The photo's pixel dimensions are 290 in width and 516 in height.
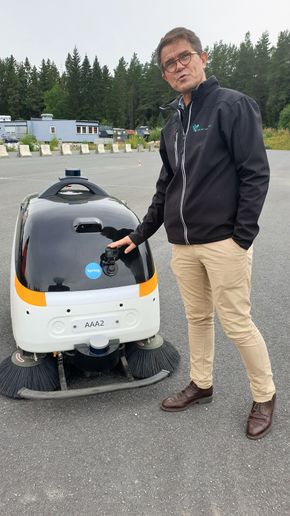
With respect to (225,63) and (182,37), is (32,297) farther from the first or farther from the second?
(225,63)

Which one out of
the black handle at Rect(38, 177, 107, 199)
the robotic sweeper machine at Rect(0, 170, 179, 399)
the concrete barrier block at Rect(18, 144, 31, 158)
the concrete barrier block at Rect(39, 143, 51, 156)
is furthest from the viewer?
the concrete barrier block at Rect(39, 143, 51, 156)

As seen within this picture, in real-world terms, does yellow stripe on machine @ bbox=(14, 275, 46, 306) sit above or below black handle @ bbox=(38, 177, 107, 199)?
below

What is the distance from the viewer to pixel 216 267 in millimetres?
2203

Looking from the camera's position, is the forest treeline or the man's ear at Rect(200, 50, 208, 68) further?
the forest treeline

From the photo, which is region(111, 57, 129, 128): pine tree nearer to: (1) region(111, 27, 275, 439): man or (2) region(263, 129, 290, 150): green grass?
(2) region(263, 129, 290, 150): green grass

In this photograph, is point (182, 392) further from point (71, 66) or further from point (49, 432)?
point (71, 66)

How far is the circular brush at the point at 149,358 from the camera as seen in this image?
9.12 feet

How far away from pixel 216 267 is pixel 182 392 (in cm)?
91

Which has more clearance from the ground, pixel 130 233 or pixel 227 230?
pixel 227 230

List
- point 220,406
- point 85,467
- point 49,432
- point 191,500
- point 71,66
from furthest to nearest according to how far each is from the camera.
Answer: point 71,66, point 220,406, point 49,432, point 85,467, point 191,500

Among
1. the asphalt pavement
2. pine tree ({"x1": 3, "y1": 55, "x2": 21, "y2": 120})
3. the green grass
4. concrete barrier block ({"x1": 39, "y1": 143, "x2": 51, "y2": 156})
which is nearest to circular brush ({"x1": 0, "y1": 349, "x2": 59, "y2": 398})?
the asphalt pavement

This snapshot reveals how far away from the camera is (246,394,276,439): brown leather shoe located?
2383 mm

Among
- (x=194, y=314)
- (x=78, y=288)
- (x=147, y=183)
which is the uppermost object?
(x=78, y=288)

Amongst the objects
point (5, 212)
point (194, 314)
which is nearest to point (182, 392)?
point (194, 314)
